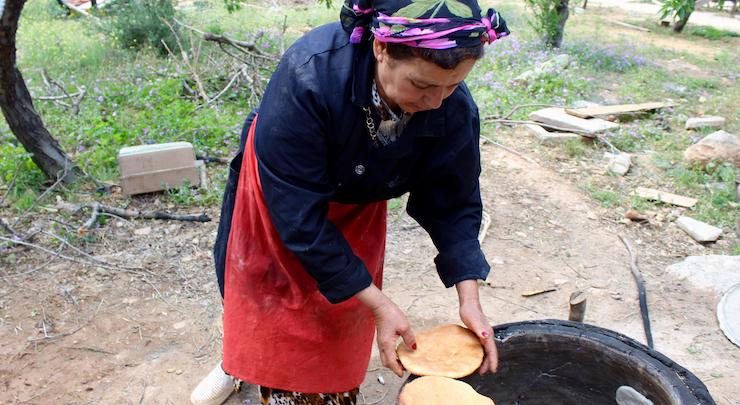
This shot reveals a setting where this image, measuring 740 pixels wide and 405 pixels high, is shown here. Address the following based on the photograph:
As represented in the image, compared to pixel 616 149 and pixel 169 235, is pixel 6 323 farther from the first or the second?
pixel 616 149

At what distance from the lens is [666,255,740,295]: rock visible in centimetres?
328

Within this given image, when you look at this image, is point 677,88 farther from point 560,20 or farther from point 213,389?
point 213,389

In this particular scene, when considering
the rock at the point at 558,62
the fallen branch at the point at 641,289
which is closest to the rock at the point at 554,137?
the fallen branch at the point at 641,289

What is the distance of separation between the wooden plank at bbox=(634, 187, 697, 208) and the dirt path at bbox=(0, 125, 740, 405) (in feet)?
1.17

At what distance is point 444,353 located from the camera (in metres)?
1.65

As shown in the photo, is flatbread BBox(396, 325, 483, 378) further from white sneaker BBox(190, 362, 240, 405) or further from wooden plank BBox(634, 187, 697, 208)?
wooden plank BBox(634, 187, 697, 208)

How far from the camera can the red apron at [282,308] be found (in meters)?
1.73

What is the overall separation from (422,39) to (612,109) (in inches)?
202

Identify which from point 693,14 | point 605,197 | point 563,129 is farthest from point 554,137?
point 693,14

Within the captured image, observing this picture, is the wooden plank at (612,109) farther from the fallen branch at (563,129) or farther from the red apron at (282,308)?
the red apron at (282,308)

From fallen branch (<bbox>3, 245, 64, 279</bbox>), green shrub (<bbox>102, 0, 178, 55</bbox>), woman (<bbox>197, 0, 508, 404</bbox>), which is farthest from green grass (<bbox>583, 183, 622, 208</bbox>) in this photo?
green shrub (<bbox>102, 0, 178, 55</bbox>)

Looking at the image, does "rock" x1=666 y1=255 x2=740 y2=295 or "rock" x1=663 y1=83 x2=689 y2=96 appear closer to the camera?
"rock" x1=666 y1=255 x2=740 y2=295

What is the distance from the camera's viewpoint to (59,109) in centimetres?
517

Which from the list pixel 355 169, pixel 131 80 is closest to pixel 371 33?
pixel 355 169
